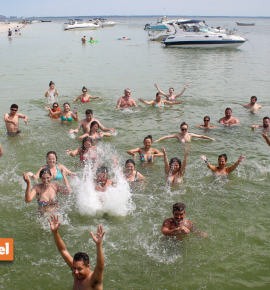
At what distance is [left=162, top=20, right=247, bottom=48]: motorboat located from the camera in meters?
38.5

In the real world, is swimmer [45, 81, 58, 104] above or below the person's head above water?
above

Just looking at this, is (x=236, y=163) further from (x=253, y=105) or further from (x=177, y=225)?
(x=253, y=105)

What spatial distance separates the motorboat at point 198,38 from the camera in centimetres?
3850

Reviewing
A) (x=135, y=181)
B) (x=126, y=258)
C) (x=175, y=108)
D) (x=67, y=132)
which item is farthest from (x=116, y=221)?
(x=175, y=108)

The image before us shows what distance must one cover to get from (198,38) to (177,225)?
37.2 meters

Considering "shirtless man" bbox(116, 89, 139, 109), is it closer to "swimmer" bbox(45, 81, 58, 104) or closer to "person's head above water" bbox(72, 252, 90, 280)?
"swimmer" bbox(45, 81, 58, 104)

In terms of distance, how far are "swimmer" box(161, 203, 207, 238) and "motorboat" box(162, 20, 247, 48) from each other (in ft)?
121

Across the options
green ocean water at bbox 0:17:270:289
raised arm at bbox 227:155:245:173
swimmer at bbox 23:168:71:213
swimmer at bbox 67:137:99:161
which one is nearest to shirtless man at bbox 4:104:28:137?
green ocean water at bbox 0:17:270:289

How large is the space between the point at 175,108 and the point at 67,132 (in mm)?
6098

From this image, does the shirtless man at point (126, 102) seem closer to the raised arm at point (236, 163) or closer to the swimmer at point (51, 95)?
the swimmer at point (51, 95)

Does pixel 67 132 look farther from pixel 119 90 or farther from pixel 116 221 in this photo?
pixel 119 90

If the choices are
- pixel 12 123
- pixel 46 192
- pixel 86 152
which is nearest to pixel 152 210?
pixel 46 192

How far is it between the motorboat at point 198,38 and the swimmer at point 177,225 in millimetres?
36796

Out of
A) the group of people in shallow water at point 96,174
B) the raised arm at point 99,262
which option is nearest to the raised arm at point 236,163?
the group of people in shallow water at point 96,174
